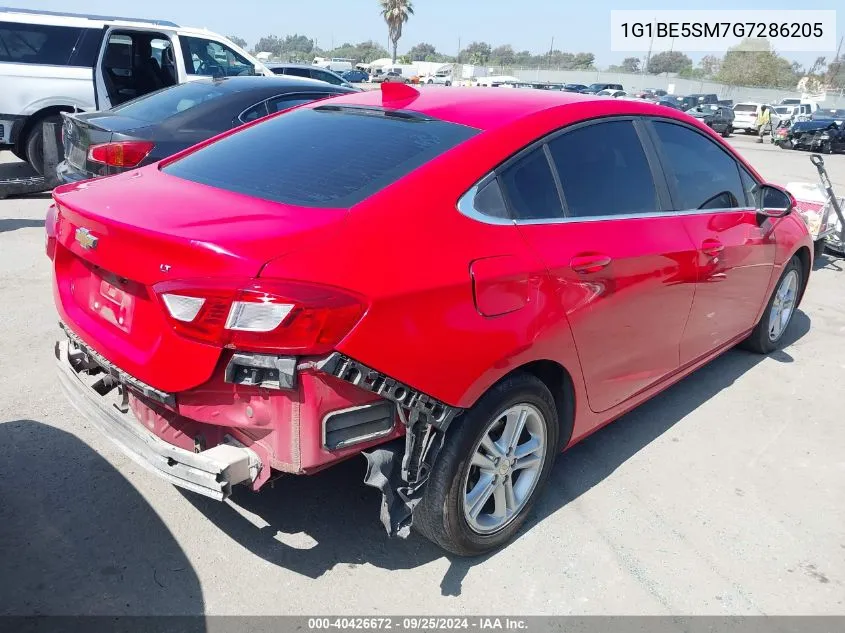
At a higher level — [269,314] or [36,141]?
[36,141]

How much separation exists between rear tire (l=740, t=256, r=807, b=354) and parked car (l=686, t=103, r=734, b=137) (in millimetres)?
28863

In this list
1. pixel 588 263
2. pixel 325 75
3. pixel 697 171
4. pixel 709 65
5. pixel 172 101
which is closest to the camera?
pixel 588 263

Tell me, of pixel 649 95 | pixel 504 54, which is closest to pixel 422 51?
pixel 504 54

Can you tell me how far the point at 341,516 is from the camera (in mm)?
3039

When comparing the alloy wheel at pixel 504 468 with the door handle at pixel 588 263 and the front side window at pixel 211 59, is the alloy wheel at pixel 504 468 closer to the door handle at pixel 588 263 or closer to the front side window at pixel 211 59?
the door handle at pixel 588 263

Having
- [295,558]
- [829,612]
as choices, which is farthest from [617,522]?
[295,558]

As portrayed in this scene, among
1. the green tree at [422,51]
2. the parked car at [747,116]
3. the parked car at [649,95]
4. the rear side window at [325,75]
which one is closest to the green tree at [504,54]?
the green tree at [422,51]

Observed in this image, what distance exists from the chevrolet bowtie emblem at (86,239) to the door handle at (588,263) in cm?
176

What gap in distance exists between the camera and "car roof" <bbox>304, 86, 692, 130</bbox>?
9.42 ft

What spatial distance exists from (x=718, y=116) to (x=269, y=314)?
34.6 meters

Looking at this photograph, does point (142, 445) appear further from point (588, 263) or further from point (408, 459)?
point (588, 263)

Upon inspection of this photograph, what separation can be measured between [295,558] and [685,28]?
100ft

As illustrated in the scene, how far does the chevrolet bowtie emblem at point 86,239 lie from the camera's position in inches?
97.2

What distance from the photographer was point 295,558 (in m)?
2.78
